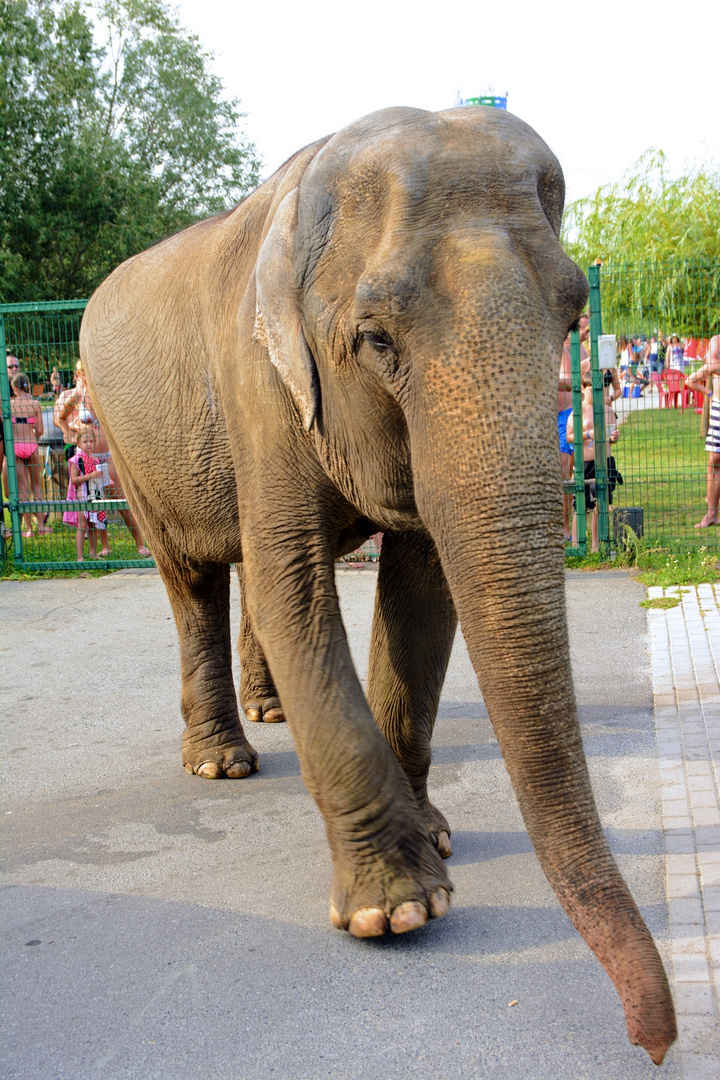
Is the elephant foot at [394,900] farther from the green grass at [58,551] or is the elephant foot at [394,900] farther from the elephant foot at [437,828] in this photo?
the green grass at [58,551]

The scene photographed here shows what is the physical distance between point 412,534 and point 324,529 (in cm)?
51

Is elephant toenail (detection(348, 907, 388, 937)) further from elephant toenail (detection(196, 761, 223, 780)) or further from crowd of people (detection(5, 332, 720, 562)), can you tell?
crowd of people (detection(5, 332, 720, 562))

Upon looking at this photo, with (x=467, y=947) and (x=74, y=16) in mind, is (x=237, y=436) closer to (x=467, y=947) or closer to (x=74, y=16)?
(x=467, y=947)

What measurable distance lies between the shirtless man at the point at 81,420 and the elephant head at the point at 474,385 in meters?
8.24

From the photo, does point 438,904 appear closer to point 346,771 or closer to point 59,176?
point 346,771

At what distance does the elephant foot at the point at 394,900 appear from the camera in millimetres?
3467

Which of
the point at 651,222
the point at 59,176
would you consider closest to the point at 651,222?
the point at 651,222

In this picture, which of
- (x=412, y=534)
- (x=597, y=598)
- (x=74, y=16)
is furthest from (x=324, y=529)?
(x=74, y=16)

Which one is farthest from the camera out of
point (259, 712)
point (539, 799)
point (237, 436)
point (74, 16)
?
point (74, 16)

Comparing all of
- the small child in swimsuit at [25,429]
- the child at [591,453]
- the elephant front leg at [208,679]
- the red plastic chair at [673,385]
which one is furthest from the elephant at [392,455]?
the red plastic chair at [673,385]

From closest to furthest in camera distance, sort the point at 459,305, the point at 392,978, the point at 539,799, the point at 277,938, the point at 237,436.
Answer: the point at 539,799, the point at 459,305, the point at 392,978, the point at 277,938, the point at 237,436

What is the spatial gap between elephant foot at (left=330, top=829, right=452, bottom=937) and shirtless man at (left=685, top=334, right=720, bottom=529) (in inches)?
336

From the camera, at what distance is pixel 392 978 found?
11.0ft

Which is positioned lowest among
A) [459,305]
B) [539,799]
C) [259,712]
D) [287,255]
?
[259,712]
